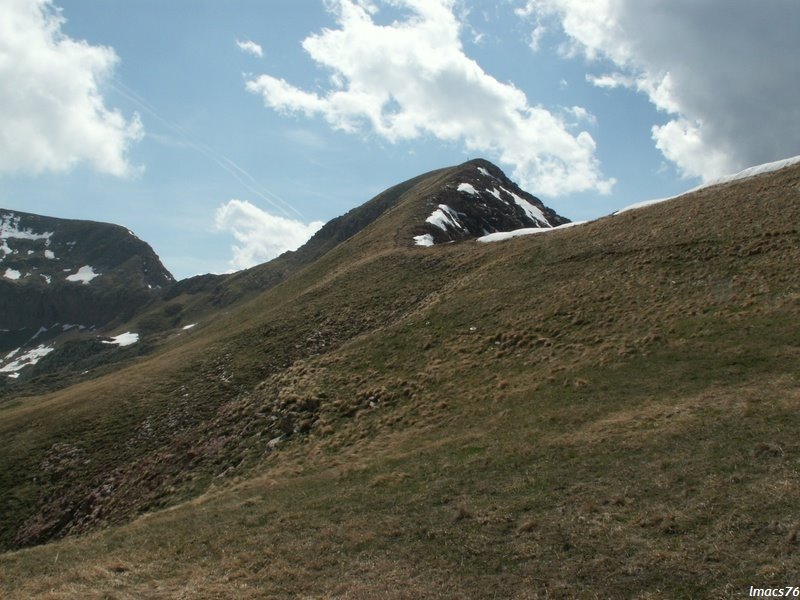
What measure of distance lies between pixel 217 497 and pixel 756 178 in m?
52.1

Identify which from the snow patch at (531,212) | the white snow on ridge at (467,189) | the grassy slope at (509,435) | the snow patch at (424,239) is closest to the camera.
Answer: the grassy slope at (509,435)

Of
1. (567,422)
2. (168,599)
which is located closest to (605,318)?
(567,422)

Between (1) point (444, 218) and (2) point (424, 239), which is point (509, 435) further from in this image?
(1) point (444, 218)

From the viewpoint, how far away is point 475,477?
20656 mm

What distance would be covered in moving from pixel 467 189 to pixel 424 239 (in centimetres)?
3511

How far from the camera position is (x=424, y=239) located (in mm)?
72438

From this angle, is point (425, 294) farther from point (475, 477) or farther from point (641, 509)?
point (641, 509)

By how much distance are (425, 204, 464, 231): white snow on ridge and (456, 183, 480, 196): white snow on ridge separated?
1163 centimetres

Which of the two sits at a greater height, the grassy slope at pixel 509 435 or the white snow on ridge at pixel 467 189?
the white snow on ridge at pixel 467 189

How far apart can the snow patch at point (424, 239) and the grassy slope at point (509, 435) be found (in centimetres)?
1944

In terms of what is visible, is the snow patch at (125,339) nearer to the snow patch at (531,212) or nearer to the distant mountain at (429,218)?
the distant mountain at (429,218)

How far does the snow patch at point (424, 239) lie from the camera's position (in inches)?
2768

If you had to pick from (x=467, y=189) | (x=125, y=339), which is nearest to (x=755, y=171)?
(x=467, y=189)

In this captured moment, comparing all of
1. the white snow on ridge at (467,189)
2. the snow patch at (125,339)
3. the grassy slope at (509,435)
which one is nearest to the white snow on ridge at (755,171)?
the grassy slope at (509,435)
